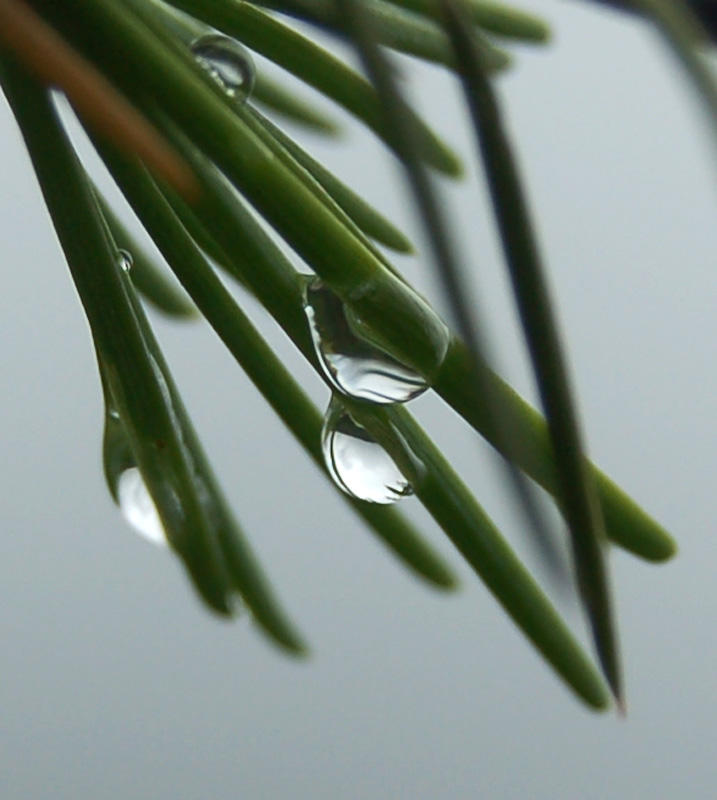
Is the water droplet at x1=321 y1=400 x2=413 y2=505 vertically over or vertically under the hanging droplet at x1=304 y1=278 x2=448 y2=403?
under

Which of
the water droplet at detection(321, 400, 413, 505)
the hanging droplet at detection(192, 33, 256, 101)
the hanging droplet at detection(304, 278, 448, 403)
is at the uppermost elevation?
the hanging droplet at detection(192, 33, 256, 101)

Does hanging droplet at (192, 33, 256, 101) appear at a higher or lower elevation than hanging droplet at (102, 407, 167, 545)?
higher
